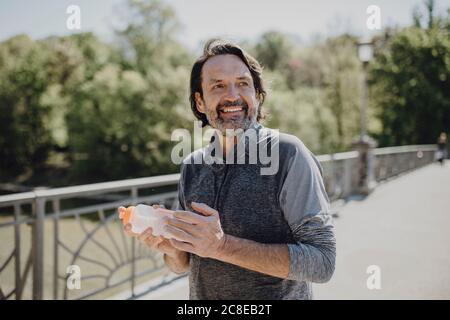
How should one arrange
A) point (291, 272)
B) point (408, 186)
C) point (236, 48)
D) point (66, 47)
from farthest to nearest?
point (66, 47), point (408, 186), point (236, 48), point (291, 272)

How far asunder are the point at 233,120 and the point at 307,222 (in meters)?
0.58

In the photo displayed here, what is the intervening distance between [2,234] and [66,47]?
3521 cm

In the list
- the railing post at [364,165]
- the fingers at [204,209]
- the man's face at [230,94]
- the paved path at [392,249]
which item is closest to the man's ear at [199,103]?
the man's face at [230,94]

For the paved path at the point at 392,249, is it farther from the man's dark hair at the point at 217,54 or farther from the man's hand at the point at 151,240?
the man's hand at the point at 151,240

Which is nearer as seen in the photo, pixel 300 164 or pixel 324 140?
pixel 300 164

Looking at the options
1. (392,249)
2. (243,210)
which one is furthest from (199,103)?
(392,249)

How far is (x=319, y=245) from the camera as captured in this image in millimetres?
1272

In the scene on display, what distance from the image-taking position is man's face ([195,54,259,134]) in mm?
1650

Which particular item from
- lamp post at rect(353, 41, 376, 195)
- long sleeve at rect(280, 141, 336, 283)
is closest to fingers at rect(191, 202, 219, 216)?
long sleeve at rect(280, 141, 336, 283)
